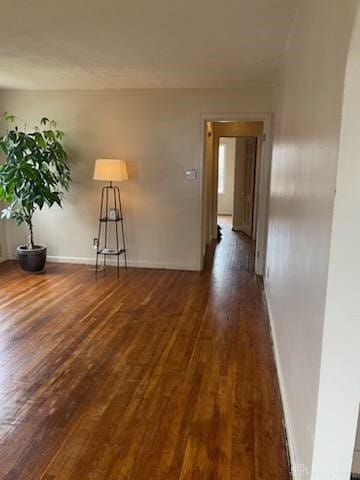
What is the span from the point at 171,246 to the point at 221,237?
2.55 metres

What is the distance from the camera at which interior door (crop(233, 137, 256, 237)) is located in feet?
25.6

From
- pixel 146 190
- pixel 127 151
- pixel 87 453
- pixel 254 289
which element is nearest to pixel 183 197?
pixel 146 190

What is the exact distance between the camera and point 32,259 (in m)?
5.00

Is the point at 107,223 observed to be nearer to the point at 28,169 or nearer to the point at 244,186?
the point at 28,169

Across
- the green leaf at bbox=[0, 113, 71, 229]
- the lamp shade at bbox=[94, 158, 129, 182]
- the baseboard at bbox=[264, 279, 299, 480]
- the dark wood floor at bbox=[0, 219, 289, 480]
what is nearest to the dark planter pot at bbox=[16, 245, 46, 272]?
the green leaf at bbox=[0, 113, 71, 229]

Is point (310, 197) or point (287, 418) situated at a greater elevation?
point (310, 197)

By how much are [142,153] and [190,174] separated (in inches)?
27.5

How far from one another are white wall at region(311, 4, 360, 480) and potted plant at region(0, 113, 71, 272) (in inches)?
163

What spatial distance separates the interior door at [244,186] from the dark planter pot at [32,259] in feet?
13.8

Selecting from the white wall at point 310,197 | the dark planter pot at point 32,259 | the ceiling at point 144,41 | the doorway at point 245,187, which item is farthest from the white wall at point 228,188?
the white wall at point 310,197

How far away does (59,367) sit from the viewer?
8.95 feet

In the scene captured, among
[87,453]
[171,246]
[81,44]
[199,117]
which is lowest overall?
[87,453]

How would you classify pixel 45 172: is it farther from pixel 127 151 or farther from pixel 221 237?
pixel 221 237

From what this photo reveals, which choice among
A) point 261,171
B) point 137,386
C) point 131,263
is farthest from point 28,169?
point 137,386
